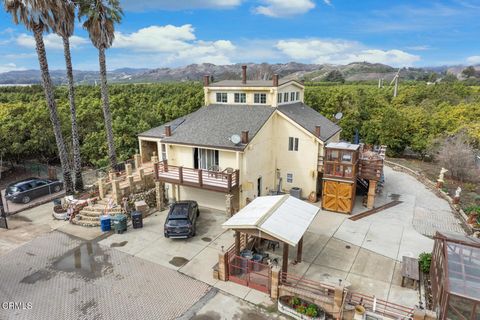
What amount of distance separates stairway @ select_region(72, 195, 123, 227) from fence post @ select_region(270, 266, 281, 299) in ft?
38.5

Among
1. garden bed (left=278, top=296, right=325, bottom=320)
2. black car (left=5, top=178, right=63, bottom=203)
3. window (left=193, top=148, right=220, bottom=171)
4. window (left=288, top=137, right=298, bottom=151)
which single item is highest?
window (left=288, top=137, right=298, bottom=151)

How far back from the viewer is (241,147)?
18203 mm

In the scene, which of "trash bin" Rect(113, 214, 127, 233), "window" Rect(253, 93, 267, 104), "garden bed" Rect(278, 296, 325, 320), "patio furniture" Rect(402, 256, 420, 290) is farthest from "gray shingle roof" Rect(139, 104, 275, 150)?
"patio furniture" Rect(402, 256, 420, 290)

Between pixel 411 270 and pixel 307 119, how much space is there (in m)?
14.0

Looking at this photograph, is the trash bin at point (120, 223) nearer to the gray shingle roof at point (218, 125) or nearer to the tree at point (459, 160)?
the gray shingle roof at point (218, 125)

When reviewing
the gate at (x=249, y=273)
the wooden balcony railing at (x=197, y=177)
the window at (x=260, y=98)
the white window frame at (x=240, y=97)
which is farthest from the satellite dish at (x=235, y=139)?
the gate at (x=249, y=273)

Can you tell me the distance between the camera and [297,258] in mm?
14586

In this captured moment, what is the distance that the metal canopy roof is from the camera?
1230 centimetres

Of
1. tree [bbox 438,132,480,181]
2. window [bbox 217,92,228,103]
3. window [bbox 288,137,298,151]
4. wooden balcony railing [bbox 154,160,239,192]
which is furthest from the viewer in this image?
tree [bbox 438,132,480,181]

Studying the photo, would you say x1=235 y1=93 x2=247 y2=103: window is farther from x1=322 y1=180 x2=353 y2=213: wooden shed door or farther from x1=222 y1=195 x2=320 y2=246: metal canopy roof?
x1=222 y1=195 x2=320 y2=246: metal canopy roof

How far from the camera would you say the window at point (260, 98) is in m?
23.2

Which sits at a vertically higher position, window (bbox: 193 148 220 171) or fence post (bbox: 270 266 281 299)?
window (bbox: 193 148 220 171)

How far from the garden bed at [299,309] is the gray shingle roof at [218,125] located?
30.4ft

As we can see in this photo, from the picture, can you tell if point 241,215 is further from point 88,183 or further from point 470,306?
point 88,183
